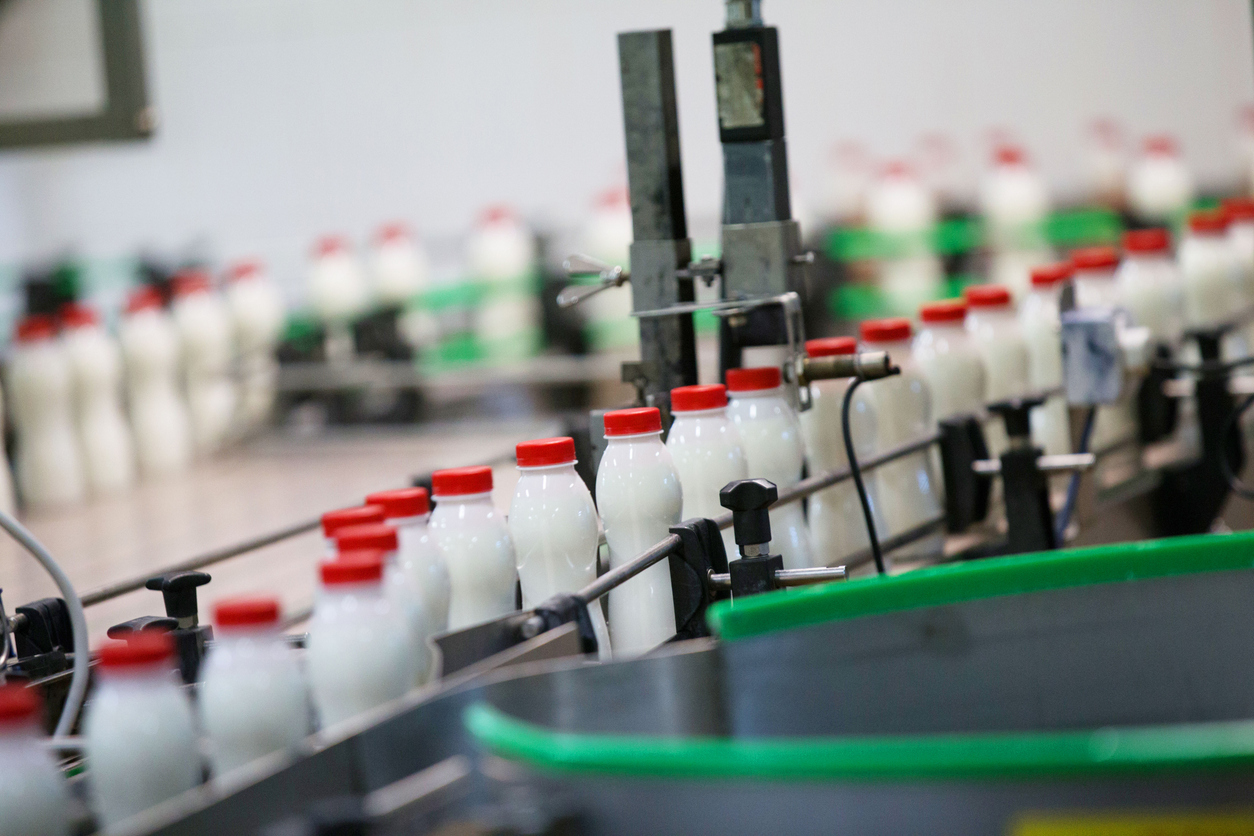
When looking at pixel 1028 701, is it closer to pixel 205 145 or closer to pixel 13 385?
pixel 13 385

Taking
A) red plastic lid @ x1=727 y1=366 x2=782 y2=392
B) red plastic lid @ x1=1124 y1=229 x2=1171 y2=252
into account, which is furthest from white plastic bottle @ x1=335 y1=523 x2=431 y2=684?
red plastic lid @ x1=1124 y1=229 x2=1171 y2=252

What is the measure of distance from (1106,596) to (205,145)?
537 centimetres

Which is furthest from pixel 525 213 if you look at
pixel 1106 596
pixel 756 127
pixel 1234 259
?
pixel 1106 596

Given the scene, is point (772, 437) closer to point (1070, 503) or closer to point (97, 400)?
point (1070, 503)

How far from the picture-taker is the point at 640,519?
3.83ft

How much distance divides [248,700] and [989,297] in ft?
4.04

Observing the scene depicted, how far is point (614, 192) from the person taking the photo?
3.98m

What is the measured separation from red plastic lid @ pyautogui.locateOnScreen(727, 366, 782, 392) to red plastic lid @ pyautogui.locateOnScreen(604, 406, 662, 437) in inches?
7.6

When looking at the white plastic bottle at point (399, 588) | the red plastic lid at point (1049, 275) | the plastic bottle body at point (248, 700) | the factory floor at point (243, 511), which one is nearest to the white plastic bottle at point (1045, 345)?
the red plastic lid at point (1049, 275)

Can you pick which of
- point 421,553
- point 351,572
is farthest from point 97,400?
point 351,572

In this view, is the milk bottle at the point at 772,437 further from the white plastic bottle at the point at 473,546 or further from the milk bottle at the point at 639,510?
the white plastic bottle at the point at 473,546

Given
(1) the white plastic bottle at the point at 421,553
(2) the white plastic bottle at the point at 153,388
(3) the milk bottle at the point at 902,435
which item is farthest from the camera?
(2) the white plastic bottle at the point at 153,388

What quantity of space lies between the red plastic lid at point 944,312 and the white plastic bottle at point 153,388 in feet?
7.95

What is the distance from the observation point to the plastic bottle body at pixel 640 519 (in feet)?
3.82
